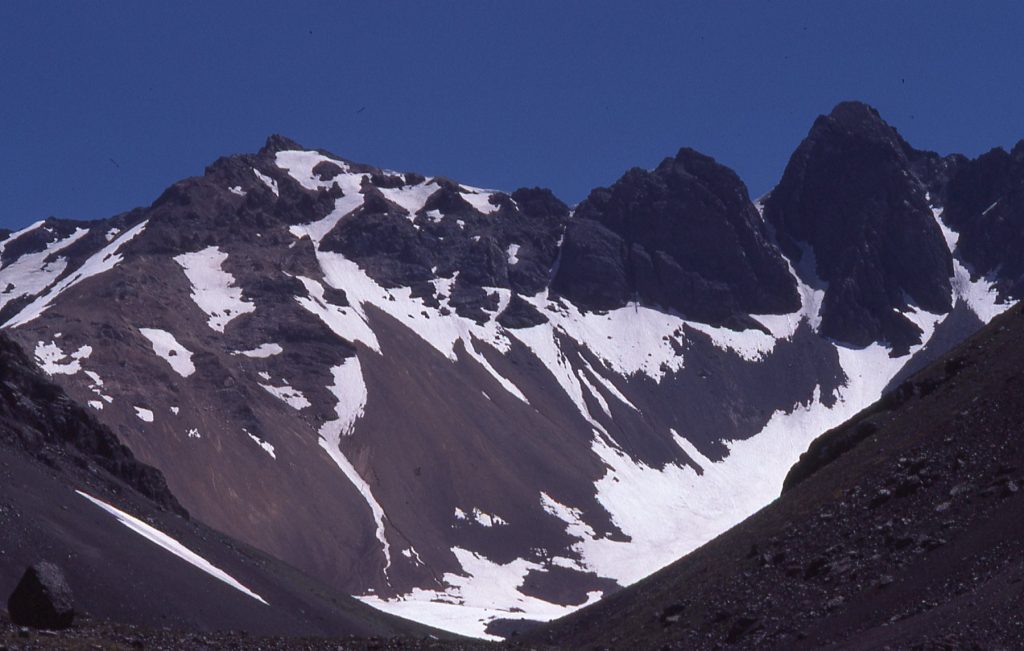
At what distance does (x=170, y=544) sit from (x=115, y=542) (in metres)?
10.9

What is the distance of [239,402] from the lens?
174625mm

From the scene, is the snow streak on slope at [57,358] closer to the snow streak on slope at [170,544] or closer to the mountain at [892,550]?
the snow streak on slope at [170,544]

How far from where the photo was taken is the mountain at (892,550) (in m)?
44.7

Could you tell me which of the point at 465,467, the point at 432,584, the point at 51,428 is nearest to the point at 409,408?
the point at 465,467

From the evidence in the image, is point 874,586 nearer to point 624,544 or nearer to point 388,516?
point 388,516

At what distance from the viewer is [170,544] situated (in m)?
74.1

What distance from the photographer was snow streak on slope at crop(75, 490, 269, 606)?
71500mm

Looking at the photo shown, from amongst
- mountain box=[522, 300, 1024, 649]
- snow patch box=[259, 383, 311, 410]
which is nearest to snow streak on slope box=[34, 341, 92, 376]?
snow patch box=[259, 383, 311, 410]

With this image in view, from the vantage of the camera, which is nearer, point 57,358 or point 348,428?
point 57,358

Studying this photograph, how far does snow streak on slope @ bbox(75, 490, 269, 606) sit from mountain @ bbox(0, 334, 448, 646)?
158 millimetres

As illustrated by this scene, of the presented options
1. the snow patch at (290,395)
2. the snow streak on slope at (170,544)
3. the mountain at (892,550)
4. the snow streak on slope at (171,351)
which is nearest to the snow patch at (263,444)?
the snow streak on slope at (171,351)

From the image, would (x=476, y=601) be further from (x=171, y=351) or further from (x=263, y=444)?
(x=171, y=351)

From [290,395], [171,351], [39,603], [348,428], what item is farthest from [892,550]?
[171,351]

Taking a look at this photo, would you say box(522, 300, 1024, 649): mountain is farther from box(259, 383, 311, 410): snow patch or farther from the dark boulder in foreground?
box(259, 383, 311, 410): snow patch
